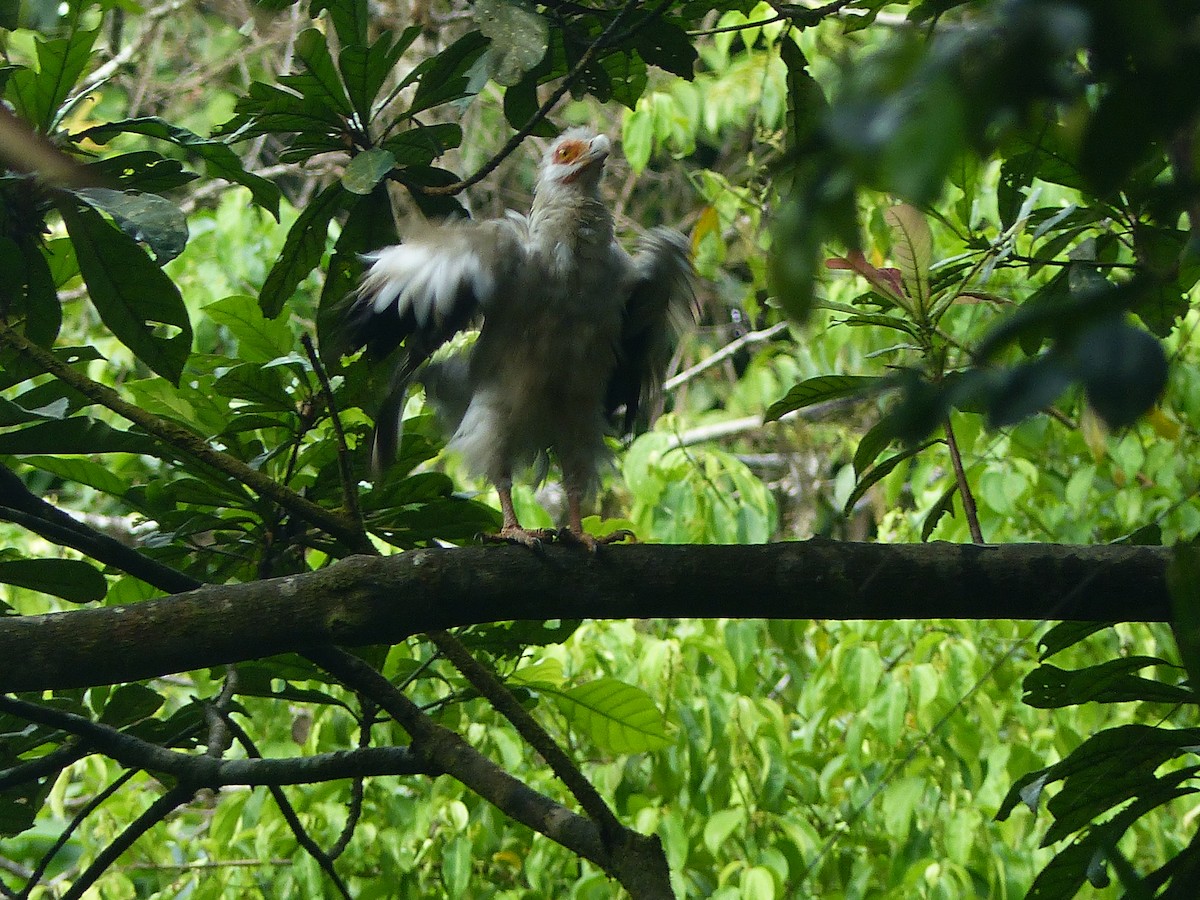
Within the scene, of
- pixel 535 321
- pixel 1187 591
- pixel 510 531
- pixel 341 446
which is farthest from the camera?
pixel 535 321

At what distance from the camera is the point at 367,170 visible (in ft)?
5.74

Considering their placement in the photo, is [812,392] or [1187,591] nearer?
[1187,591]

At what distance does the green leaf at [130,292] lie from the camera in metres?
1.82

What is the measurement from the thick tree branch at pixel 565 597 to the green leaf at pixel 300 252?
2.23 feet

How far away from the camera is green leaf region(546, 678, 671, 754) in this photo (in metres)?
2.28

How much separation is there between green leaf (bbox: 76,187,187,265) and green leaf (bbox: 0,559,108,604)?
0.52 metres

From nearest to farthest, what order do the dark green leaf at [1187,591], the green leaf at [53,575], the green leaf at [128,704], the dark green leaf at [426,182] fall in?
1. the dark green leaf at [1187,591]
2. the green leaf at [53,575]
3. the dark green leaf at [426,182]
4. the green leaf at [128,704]

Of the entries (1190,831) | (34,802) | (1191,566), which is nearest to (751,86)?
(1190,831)

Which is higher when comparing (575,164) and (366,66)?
(575,164)

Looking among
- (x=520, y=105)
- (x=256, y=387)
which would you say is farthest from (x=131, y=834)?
(x=520, y=105)

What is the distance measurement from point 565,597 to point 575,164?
4.55ft

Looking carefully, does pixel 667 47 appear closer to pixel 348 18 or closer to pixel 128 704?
pixel 348 18

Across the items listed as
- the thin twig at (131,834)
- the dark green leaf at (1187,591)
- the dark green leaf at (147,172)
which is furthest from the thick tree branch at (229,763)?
the dark green leaf at (1187,591)

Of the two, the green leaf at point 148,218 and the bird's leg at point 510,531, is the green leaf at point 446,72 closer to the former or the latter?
the green leaf at point 148,218
